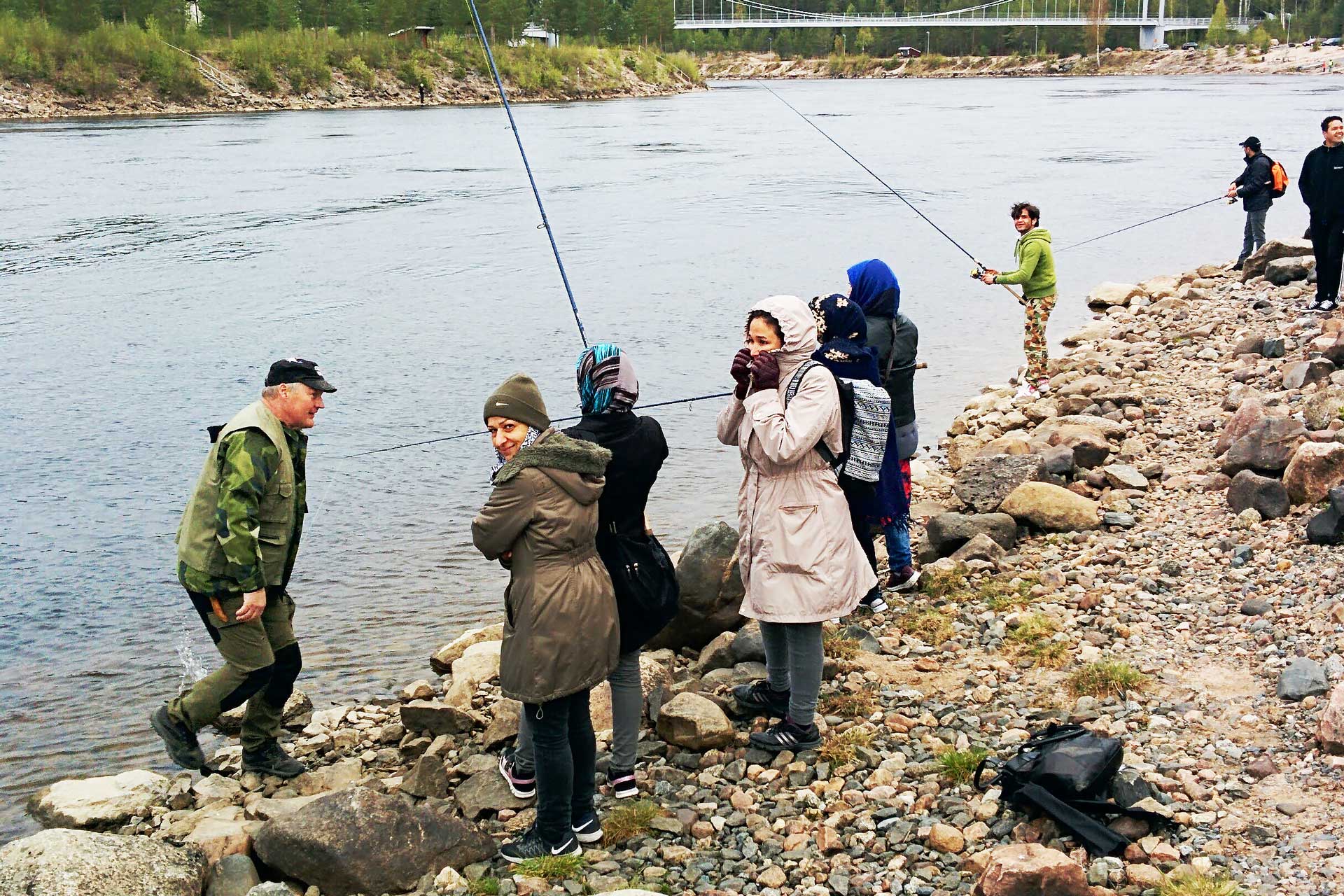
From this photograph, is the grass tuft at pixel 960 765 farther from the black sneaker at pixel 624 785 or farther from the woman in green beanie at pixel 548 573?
the woman in green beanie at pixel 548 573

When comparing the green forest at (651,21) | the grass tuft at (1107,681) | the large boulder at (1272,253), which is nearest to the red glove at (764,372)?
the grass tuft at (1107,681)

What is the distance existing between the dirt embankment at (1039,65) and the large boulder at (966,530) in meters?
83.0

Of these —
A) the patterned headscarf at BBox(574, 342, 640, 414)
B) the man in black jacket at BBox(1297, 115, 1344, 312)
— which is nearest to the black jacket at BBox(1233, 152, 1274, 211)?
the man in black jacket at BBox(1297, 115, 1344, 312)

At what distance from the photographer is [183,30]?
6725 cm

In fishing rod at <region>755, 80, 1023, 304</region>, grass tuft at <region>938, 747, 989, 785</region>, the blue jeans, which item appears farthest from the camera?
fishing rod at <region>755, 80, 1023, 304</region>

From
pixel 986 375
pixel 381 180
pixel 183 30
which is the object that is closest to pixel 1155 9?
pixel 183 30

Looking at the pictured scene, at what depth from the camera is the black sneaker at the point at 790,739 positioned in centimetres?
505

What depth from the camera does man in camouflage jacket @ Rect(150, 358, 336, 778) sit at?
4.92 m

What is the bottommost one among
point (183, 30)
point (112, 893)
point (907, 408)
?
point (112, 893)

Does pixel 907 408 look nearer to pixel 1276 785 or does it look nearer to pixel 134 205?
pixel 1276 785

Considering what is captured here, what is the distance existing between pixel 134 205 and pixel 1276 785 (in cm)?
2425

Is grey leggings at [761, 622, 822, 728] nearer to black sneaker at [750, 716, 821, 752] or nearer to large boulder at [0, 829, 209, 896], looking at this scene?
black sneaker at [750, 716, 821, 752]

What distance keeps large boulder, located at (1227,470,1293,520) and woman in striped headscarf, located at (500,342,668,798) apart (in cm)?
386

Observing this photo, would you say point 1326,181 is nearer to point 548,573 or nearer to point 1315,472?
point 1315,472
